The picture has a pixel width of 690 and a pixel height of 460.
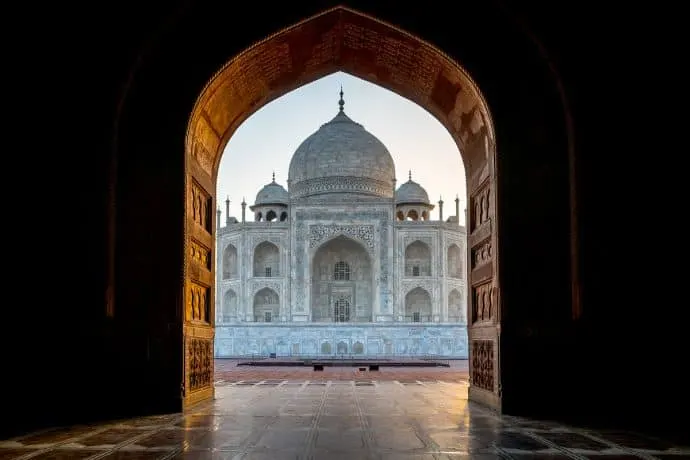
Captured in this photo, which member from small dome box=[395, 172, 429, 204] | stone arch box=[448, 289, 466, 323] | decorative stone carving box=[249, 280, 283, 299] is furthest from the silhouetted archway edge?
small dome box=[395, 172, 429, 204]

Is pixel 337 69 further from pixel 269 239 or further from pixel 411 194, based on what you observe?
pixel 411 194

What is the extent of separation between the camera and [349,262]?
115ft

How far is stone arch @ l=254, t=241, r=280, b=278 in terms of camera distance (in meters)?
34.2

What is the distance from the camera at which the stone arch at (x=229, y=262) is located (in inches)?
1373

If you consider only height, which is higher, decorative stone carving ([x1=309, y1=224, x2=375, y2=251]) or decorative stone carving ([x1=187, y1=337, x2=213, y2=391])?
decorative stone carving ([x1=309, y1=224, x2=375, y2=251])

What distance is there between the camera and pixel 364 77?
8570mm

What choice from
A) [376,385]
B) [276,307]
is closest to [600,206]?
[376,385]

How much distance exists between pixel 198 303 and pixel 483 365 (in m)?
2.82

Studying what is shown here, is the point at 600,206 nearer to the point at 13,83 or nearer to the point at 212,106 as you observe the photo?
→ the point at 212,106

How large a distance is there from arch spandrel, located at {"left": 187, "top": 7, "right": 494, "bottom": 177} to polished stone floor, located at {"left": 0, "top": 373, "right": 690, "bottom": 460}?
8.18 feet

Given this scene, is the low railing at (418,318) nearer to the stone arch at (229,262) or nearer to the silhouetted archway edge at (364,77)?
the stone arch at (229,262)

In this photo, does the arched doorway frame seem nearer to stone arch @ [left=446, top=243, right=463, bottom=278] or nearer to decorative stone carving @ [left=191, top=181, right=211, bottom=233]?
stone arch @ [left=446, top=243, right=463, bottom=278]

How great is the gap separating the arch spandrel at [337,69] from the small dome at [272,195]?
2907 cm

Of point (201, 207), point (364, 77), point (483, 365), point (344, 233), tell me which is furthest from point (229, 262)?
point (483, 365)
